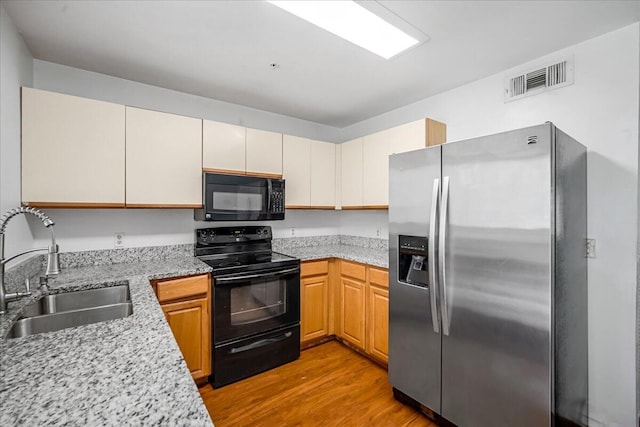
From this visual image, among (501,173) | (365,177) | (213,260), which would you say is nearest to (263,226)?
(213,260)

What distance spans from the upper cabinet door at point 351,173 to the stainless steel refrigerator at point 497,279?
3.51ft

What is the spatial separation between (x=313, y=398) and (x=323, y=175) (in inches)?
82.7

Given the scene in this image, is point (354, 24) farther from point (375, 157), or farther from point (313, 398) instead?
point (313, 398)

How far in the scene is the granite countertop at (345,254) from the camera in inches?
104

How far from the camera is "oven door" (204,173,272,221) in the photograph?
2.50 metres

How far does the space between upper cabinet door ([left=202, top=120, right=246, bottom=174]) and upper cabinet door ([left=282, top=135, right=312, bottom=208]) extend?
45 cm

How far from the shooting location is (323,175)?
3305 millimetres

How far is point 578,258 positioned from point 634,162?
25.4 inches

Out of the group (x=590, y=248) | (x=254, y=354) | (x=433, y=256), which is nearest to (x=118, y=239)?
(x=254, y=354)

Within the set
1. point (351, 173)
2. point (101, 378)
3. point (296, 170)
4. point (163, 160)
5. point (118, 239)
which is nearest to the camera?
point (101, 378)

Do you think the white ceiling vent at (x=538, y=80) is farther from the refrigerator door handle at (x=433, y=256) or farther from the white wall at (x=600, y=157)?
the refrigerator door handle at (x=433, y=256)

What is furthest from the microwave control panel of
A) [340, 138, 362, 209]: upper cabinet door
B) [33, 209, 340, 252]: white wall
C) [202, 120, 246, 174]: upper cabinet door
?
[340, 138, 362, 209]: upper cabinet door

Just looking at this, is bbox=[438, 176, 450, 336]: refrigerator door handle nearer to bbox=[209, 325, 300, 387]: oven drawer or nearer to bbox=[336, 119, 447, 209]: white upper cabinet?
bbox=[336, 119, 447, 209]: white upper cabinet

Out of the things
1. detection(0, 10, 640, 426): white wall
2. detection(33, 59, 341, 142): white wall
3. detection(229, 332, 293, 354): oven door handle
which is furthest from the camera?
detection(229, 332, 293, 354): oven door handle
